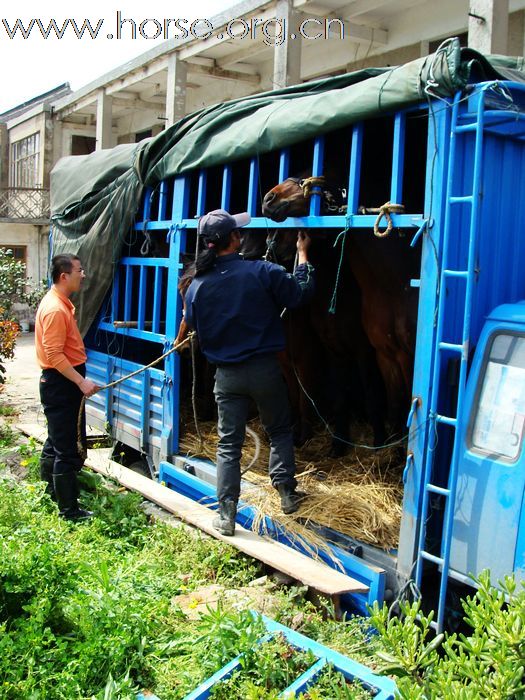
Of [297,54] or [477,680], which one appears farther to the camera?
[297,54]

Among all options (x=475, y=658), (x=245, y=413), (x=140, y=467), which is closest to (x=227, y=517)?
(x=245, y=413)

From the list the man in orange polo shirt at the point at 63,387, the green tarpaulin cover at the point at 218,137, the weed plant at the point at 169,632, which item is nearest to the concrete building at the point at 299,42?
the green tarpaulin cover at the point at 218,137

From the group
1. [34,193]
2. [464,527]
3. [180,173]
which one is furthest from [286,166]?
[34,193]

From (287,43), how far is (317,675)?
10340mm

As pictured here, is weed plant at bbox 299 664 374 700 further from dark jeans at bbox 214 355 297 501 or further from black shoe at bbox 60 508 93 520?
black shoe at bbox 60 508 93 520

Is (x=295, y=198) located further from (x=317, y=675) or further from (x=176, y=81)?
(x=176, y=81)

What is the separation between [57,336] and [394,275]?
2.38 m

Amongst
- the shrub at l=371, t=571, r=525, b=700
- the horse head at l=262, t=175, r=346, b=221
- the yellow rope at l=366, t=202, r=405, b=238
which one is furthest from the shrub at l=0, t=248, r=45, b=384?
the shrub at l=371, t=571, r=525, b=700

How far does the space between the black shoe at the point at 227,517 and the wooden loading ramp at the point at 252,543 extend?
0.04 metres

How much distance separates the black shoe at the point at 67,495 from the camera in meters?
5.39

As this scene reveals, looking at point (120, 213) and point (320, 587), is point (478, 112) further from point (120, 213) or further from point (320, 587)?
point (120, 213)

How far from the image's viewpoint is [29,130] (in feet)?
81.9

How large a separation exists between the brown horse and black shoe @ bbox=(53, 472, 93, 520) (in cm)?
239

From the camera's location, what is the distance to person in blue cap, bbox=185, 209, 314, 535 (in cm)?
449
